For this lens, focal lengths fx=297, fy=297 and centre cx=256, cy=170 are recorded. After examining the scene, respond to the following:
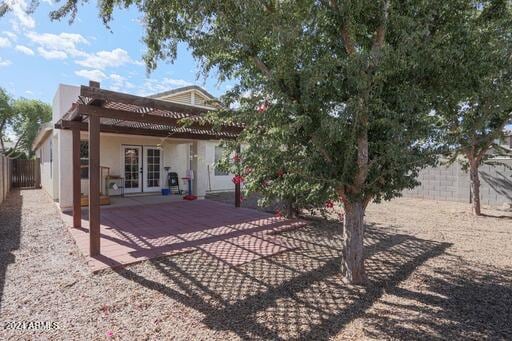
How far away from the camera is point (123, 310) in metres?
3.15

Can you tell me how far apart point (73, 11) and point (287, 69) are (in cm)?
330

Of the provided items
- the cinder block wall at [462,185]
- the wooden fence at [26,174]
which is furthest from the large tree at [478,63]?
the wooden fence at [26,174]

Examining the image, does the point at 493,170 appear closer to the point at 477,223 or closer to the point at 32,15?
the point at 477,223

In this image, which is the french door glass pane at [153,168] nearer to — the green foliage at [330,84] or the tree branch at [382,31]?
the green foliage at [330,84]

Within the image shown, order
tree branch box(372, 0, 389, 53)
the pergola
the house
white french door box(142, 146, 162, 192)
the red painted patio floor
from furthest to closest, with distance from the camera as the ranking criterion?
1. white french door box(142, 146, 162, 192)
2. the house
3. the red painted patio floor
4. the pergola
5. tree branch box(372, 0, 389, 53)

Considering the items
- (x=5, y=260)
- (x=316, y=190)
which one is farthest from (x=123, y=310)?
(x=5, y=260)

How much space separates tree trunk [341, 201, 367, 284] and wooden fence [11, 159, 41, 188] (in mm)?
18415

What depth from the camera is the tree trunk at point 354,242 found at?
3.77m

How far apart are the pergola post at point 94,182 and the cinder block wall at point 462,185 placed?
9838mm

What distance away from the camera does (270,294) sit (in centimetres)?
356

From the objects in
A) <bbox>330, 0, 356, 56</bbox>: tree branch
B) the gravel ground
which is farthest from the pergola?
<bbox>330, 0, 356, 56</bbox>: tree branch

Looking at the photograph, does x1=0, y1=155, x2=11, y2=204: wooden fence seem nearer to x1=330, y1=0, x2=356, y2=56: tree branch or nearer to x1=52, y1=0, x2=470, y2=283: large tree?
x1=52, y1=0, x2=470, y2=283: large tree

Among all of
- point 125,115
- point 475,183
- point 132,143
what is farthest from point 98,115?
point 475,183

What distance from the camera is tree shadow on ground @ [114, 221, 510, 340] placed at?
2863mm
